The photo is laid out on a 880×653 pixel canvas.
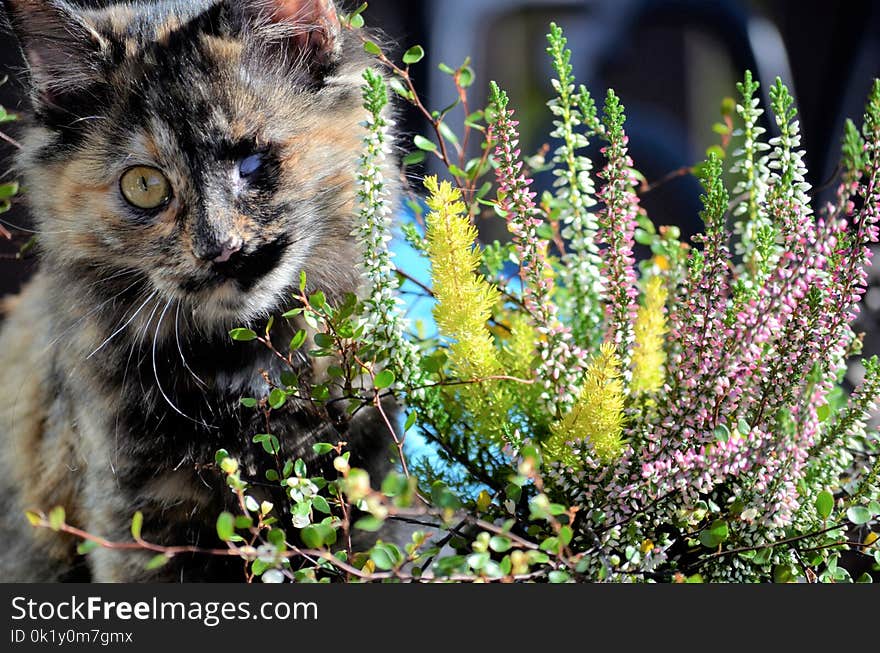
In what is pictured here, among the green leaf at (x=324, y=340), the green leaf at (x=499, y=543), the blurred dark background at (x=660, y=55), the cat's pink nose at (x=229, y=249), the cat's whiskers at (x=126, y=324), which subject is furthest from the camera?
the blurred dark background at (x=660, y=55)

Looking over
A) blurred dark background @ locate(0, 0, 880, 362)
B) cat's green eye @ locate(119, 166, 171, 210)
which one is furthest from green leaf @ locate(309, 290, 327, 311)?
blurred dark background @ locate(0, 0, 880, 362)

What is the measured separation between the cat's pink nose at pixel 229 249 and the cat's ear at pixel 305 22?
0.86 ft

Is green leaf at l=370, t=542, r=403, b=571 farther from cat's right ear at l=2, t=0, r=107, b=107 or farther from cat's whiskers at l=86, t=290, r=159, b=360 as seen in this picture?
cat's right ear at l=2, t=0, r=107, b=107

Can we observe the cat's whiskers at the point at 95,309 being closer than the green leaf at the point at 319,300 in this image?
No

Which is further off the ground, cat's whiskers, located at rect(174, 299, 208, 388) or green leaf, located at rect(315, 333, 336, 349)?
cat's whiskers, located at rect(174, 299, 208, 388)

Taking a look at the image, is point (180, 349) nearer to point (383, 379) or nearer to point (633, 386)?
point (383, 379)

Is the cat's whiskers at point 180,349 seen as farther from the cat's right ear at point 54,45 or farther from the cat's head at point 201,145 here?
the cat's right ear at point 54,45

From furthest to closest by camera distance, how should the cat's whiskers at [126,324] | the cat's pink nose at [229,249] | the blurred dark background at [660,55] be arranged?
the blurred dark background at [660,55]
the cat's whiskers at [126,324]
the cat's pink nose at [229,249]

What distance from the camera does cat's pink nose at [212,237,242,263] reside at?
2.76 ft

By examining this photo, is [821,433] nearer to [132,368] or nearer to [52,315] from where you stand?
[132,368]

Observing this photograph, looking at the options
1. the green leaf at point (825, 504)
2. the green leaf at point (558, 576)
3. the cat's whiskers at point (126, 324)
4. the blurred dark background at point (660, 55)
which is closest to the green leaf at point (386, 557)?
the green leaf at point (558, 576)

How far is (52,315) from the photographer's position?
45.5 inches

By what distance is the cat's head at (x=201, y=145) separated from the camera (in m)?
0.88

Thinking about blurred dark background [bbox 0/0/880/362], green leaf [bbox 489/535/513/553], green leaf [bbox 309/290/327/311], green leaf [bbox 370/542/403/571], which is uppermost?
blurred dark background [bbox 0/0/880/362]
